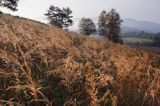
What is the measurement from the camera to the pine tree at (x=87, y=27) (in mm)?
96250

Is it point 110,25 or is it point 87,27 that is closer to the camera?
point 110,25

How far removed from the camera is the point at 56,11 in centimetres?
8556

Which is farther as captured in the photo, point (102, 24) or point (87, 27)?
point (87, 27)

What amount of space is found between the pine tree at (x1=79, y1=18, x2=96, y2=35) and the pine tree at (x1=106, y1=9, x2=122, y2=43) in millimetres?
11648

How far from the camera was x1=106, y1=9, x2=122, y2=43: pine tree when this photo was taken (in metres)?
82.2

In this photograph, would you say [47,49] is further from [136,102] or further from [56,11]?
[56,11]

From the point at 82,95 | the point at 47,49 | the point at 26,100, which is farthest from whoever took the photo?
the point at 47,49

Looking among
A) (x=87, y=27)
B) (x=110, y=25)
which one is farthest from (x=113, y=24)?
(x=87, y=27)

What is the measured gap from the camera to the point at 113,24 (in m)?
83.6

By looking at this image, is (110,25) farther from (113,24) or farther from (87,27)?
(87,27)

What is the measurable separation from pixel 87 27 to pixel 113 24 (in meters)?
14.8

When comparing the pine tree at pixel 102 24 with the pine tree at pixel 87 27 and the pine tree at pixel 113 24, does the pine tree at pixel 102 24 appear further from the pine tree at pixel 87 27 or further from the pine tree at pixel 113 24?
the pine tree at pixel 87 27

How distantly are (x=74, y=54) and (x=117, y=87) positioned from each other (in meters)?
1.90

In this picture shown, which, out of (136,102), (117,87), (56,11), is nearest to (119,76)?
(117,87)
